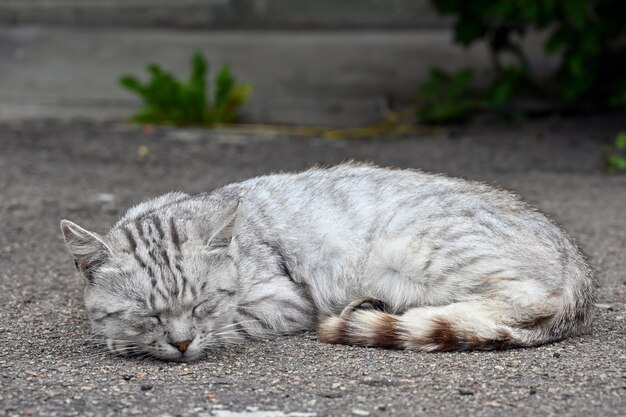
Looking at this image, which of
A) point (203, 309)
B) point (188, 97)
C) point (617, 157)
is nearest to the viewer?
point (203, 309)

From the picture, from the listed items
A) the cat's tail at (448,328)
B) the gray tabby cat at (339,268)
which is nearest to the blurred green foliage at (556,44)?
the gray tabby cat at (339,268)

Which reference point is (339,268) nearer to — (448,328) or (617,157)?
(448,328)

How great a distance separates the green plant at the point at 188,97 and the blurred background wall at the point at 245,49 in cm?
33

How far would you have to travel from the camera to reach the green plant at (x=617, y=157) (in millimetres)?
7327

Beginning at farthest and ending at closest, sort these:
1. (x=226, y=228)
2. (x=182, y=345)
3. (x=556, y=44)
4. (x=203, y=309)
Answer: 1. (x=556, y=44)
2. (x=226, y=228)
3. (x=203, y=309)
4. (x=182, y=345)

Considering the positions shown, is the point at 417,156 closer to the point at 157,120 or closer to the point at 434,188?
the point at 157,120

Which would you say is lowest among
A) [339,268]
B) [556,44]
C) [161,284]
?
[339,268]

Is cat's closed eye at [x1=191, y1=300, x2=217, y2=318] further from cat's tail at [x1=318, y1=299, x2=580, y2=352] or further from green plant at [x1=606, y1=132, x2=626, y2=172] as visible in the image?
green plant at [x1=606, y1=132, x2=626, y2=172]

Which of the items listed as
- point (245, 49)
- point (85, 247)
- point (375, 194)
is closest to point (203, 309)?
point (85, 247)

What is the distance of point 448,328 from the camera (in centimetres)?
400

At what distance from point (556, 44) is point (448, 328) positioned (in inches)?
210

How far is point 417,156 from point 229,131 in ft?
6.95

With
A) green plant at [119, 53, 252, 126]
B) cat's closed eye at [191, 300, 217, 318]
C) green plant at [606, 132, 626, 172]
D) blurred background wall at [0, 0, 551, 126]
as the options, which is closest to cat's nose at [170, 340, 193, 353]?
cat's closed eye at [191, 300, 217, 318]

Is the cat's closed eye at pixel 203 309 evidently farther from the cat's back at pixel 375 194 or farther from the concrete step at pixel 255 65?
the concrete step at pixel 255 65
